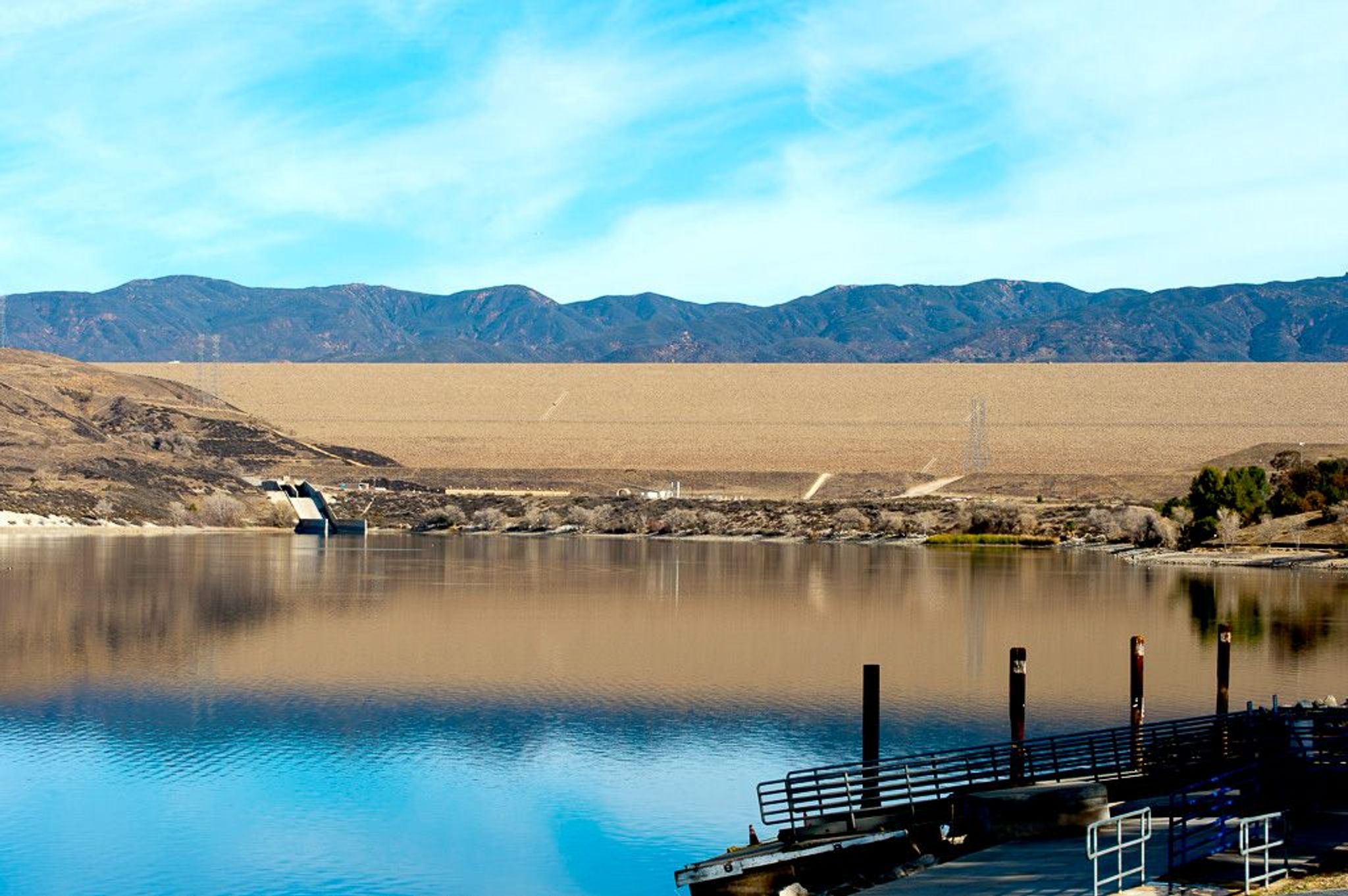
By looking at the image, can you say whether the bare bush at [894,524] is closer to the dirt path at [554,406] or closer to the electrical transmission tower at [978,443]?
the electrical transmission tower at [978,443]

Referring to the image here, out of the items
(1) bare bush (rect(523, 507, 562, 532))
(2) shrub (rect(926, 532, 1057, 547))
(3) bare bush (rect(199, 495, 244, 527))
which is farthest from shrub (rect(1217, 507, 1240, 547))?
(3) bare bush (rect(199, 495, 244, 527))

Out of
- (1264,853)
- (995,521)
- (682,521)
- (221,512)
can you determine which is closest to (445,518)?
(221,512)

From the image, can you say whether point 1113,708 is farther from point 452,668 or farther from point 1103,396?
point 1103,396

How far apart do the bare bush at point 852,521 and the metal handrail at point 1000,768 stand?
70.3 meters

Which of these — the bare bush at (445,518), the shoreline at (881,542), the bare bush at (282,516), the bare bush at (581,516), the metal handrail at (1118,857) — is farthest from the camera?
the bare bush at (282,516)

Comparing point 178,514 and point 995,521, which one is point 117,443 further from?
point 995,521

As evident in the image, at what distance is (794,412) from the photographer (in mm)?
147875

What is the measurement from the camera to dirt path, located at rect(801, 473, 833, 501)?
4254 inches

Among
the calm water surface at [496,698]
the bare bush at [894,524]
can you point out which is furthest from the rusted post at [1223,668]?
the bare bush at [894,524]

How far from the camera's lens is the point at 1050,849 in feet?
54.7

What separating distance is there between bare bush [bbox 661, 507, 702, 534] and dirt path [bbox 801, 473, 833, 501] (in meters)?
10.4

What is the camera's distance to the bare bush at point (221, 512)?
97000mm

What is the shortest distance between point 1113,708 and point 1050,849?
12.1 m

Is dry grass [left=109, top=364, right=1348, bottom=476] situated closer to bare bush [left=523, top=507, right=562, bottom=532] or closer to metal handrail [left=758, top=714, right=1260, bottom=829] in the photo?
bare bush [left=523, top=507, right=562, bottom=532]
